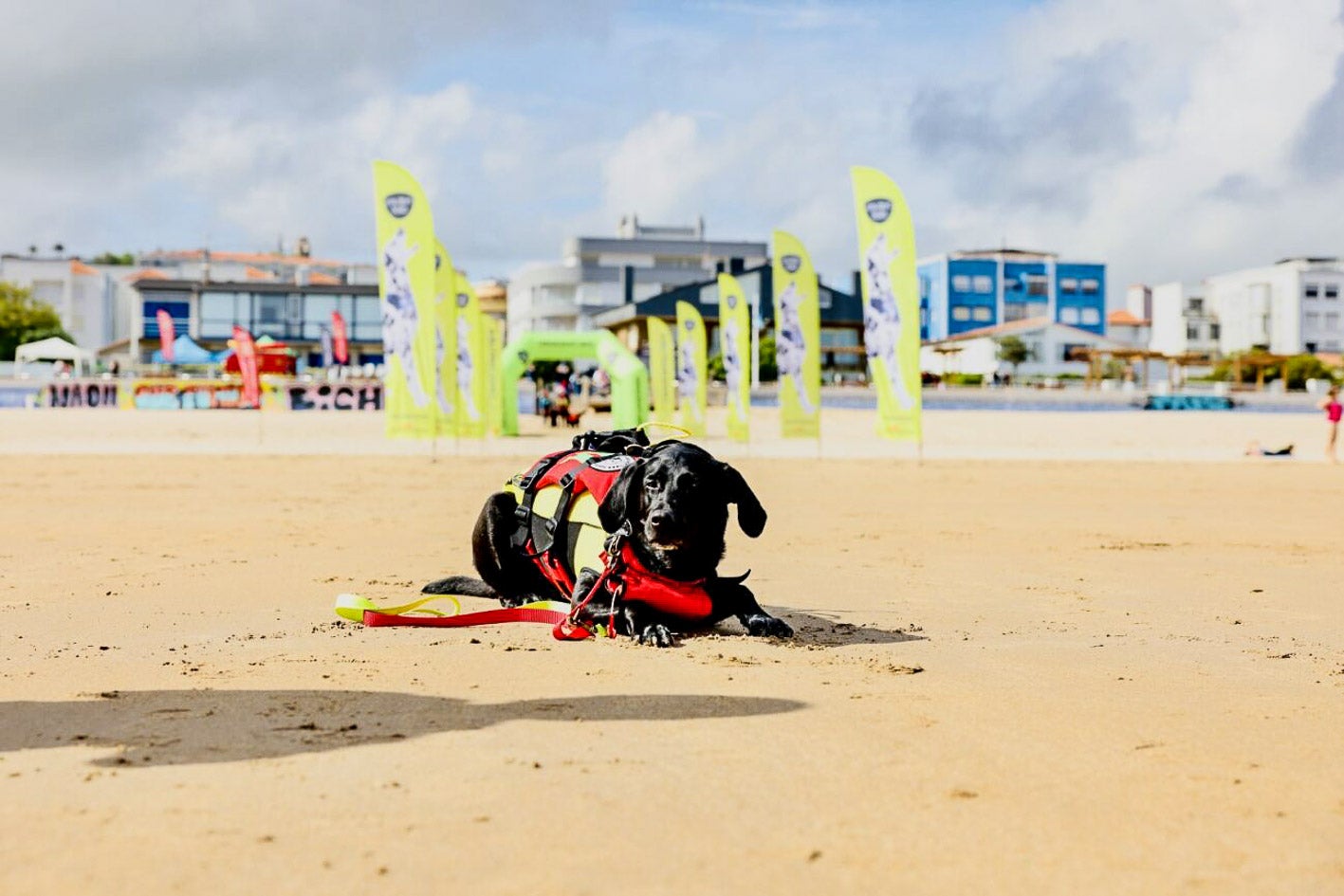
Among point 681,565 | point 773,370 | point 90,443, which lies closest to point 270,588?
point 681,565

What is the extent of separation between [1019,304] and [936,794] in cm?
11548

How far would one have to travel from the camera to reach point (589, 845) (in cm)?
311

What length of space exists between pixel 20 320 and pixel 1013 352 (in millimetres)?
64428

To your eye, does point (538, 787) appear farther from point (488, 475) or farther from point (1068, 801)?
point (488, 475)

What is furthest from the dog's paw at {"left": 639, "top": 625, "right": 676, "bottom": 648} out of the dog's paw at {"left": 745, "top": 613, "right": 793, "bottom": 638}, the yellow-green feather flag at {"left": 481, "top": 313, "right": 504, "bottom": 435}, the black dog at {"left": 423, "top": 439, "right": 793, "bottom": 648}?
the yellow-green feather flag at {"left": 481, "top": 313, "right": 504, "bottom": 435}

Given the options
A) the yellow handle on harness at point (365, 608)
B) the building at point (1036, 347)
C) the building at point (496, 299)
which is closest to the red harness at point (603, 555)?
the yellow handle on harness at point (365, 608)

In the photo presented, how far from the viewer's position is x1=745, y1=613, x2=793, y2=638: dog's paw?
5.91 m

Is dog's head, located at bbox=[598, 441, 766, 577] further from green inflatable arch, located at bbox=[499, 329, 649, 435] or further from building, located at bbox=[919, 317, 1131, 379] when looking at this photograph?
building, located at bbox=[919, 317, 1131, 379]

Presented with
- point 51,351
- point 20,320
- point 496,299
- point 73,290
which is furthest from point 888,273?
point 496,299

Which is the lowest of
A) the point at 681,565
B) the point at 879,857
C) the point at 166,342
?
the point at 879,857

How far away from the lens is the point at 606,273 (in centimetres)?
10812

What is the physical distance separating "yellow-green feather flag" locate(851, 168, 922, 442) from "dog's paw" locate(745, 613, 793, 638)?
14.2 m

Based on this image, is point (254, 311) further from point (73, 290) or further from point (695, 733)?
point (695, 733)

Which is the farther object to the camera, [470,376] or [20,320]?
[20,320]
